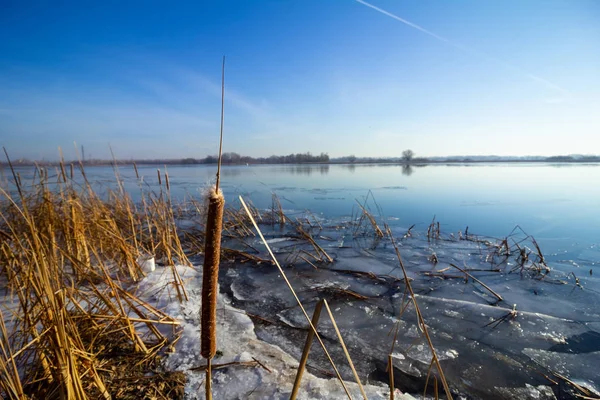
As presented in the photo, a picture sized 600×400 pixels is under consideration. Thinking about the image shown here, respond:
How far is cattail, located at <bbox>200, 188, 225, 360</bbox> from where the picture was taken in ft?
2.40

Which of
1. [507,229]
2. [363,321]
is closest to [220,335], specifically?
[363,321]

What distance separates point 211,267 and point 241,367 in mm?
1512

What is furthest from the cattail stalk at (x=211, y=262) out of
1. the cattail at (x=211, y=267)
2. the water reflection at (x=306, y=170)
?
the water reflection at (x=306, y=170)

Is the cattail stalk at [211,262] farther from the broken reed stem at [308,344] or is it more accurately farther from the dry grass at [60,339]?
the dry grass at [60,339]

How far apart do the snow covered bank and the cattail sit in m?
1.08

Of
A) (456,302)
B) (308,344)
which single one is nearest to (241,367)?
(308,344)

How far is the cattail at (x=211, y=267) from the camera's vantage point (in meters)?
0.73

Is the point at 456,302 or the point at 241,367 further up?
the point at 241,367

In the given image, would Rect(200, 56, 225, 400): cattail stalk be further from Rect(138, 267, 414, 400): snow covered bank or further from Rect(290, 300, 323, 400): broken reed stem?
Rect(138, 267, 414, 400): snow covered bank

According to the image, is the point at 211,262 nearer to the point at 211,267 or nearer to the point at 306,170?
the point at 211,267

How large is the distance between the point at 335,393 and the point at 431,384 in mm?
874

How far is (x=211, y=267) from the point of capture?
2.63 feet

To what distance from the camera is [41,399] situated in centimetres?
137

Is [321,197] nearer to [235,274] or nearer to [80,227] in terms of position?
[235,274]
